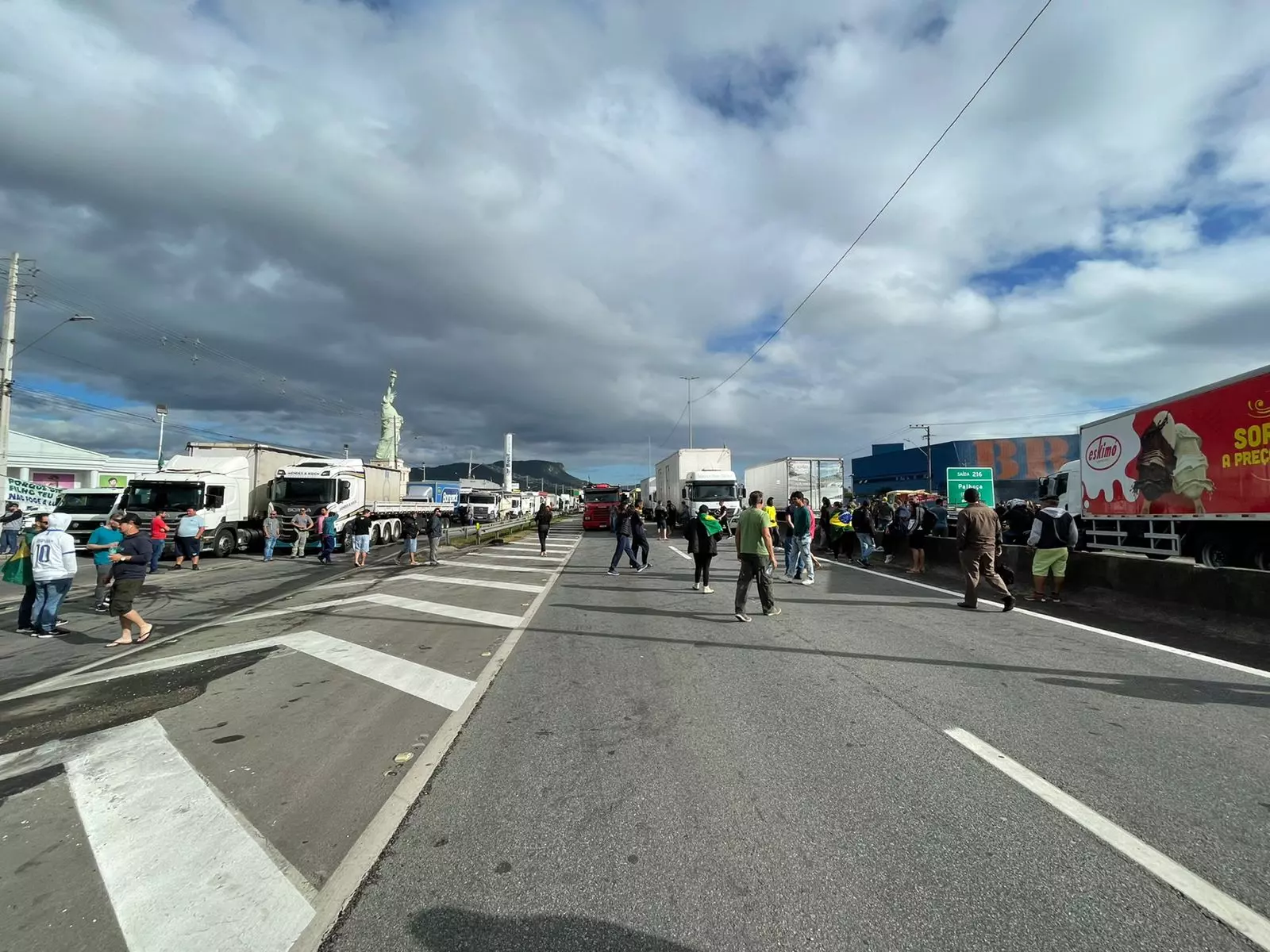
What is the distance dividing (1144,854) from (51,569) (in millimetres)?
11196

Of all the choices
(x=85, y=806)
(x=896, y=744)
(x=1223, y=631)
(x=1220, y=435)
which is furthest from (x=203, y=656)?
(x=1220, y=435)

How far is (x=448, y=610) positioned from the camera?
10.4 metres

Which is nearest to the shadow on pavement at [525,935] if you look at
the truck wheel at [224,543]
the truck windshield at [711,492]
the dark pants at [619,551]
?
the dark pants at [619,551]

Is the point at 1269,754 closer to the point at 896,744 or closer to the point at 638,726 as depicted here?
the point at 896,744

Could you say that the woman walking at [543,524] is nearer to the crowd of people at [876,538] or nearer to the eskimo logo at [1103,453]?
the crowd of people at [876,538]

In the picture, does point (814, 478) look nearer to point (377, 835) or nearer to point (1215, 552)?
point (1215, 552)

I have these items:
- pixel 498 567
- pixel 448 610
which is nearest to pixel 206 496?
pixel 498 567

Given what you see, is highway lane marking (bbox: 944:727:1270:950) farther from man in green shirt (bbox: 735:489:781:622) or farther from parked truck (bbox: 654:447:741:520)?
parked truck (bbox: 654:447:741:520)

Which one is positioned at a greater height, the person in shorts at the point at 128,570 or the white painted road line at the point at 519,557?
the person in shorts at the point at 128,570

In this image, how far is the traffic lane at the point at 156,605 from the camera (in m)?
7.45

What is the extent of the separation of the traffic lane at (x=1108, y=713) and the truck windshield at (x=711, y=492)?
20064mm

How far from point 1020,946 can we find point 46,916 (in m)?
3.89

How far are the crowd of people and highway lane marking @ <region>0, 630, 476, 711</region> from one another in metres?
4.23

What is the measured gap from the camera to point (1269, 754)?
4.18 metres
